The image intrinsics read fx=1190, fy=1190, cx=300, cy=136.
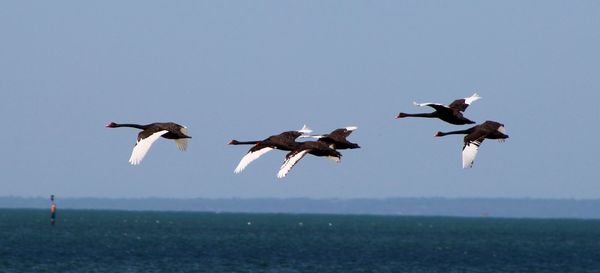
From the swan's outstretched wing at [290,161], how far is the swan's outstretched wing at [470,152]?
13.5 ft

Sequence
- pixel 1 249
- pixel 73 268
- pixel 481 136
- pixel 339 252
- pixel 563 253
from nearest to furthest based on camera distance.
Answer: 1. pixel 481 136
2. pixel 73 268
3. pixel 1 249
4. pixel 339 252
5. pixel 563 253

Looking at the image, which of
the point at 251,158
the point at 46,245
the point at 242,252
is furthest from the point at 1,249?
the point at 251,158

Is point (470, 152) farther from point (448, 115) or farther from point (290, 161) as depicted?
point (290, 161)

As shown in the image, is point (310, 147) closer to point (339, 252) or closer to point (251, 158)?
point (251, 158)

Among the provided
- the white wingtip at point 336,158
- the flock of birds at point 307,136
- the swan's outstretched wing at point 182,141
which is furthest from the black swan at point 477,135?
the swan's outstretched wing at point 182,141

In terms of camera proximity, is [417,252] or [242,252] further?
[417,252]

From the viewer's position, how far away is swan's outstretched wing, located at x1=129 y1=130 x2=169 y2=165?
28587 millimetres

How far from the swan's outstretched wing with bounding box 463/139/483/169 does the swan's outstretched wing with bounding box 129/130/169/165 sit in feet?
25.6

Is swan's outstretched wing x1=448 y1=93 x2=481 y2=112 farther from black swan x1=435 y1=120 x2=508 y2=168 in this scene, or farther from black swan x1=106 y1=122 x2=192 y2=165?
black swan x1=106 y1=122 x2=192 y2=165

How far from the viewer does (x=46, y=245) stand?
577 feet

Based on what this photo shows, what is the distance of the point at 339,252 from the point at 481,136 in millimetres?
145591

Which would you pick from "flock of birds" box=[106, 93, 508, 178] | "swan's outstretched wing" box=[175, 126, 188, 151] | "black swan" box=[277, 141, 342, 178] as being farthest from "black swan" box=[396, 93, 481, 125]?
"swan's outstretched wing" box=[175, 126, 188, 151]

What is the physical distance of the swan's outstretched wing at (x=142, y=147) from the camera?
2859 cm

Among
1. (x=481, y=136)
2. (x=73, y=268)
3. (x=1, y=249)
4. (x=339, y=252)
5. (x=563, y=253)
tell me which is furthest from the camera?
(x=563, y=253)
